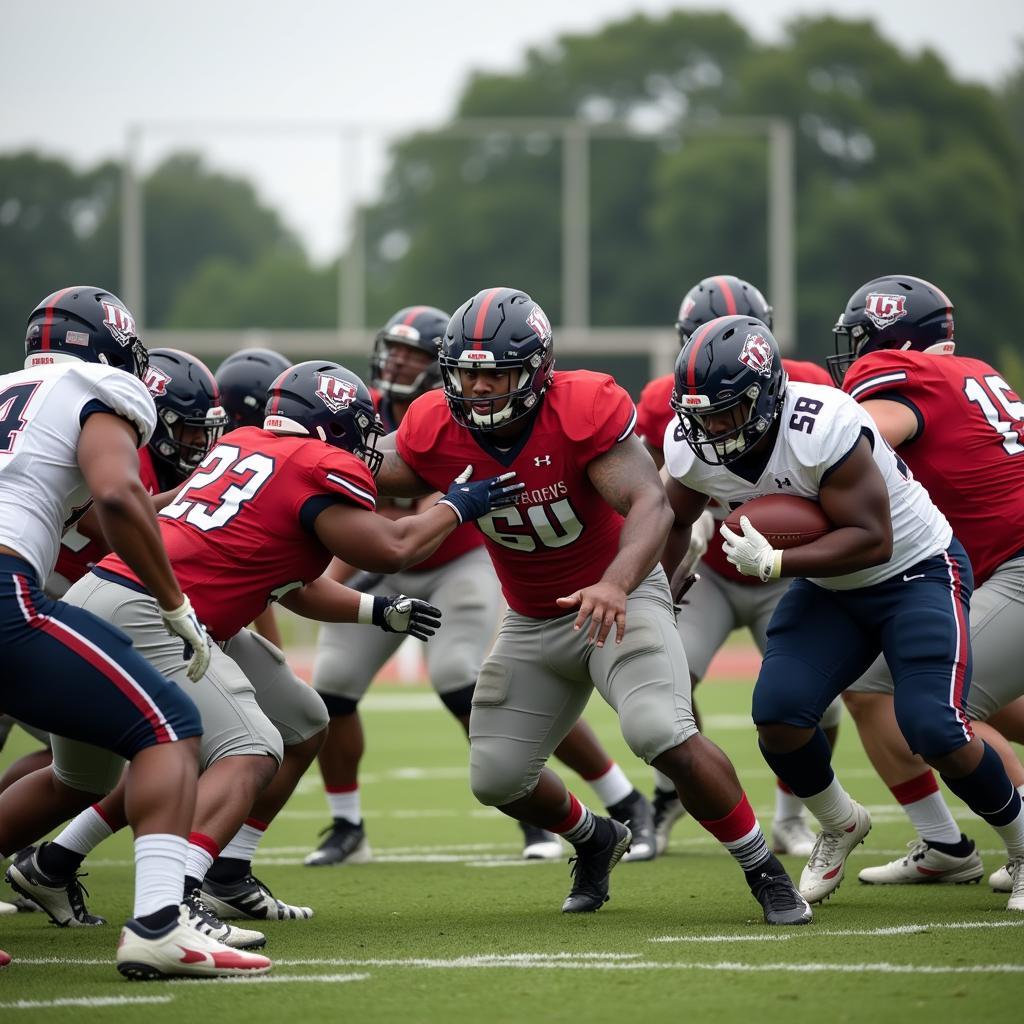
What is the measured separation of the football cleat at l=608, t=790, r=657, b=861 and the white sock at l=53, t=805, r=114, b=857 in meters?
2.21

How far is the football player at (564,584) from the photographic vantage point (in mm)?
4910

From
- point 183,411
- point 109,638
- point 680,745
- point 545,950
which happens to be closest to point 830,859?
point 680,745

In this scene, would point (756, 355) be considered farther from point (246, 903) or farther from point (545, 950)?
point (246, 903)

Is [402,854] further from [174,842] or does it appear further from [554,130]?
[554,130]

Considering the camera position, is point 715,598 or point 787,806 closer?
point 787,806

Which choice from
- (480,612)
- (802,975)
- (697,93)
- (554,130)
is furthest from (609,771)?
(697,93)

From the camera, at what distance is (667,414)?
6641 mm

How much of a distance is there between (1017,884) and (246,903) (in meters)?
2.41

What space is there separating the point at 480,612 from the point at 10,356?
66.7 feet

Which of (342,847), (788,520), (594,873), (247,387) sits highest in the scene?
(247,387)

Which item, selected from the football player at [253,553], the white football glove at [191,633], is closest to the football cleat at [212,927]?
the football player at [253,553]

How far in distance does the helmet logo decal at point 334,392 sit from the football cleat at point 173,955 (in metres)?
1.69

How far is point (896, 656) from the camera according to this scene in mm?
5051

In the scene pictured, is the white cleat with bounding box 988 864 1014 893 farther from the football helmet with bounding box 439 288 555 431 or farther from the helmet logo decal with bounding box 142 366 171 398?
the helmet logo decal with bounding box 142 366 171 398
